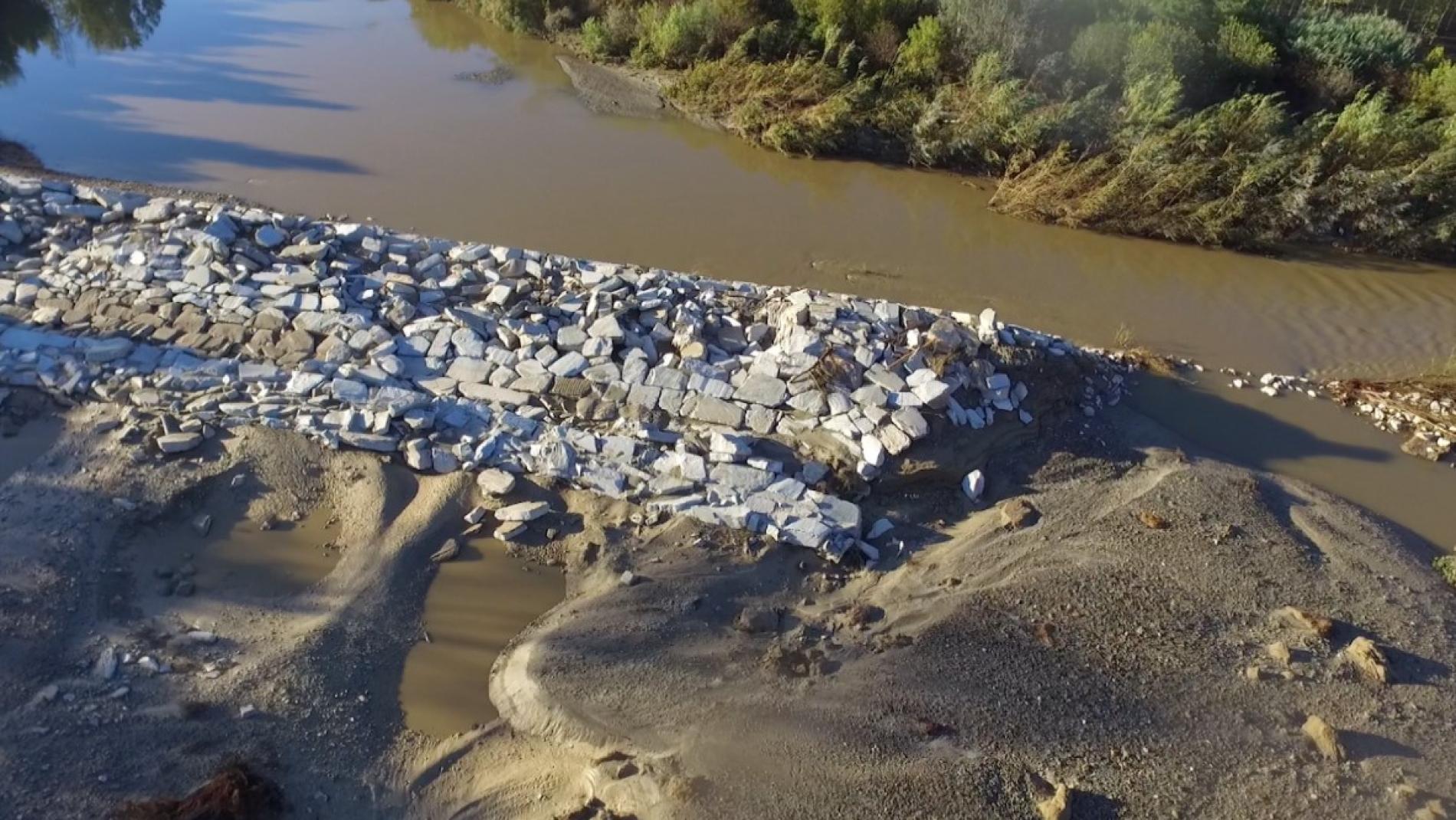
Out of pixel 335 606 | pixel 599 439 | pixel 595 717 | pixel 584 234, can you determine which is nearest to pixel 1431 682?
pixel 595 717

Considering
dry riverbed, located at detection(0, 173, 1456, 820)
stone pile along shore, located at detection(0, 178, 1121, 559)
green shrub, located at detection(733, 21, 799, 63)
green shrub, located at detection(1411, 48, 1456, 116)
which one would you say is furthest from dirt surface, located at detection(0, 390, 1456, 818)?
green shrub, located at detection(733, 21, 799, 63)

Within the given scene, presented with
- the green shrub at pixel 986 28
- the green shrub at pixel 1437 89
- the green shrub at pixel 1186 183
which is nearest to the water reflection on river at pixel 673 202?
the green shrub at pixel 1186 183

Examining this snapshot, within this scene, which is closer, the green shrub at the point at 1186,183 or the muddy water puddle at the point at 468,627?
the muddy water puddle at the point at 468,627

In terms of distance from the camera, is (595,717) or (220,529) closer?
(595,717)

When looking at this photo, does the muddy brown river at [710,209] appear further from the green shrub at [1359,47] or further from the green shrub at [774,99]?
the green shrub at [1359,47]

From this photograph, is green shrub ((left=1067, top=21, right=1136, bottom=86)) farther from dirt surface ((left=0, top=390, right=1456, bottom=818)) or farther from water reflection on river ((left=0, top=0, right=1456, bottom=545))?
dirt surface ((left=0, top=390, right=1456, bottom=818))

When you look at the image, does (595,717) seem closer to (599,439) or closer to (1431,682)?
(599,439)
